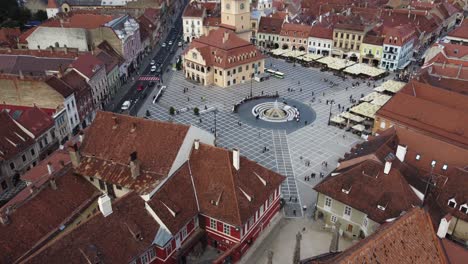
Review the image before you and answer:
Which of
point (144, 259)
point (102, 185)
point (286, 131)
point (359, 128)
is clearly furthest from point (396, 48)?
point (144, 259)

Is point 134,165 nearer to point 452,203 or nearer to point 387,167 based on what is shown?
point 387,167

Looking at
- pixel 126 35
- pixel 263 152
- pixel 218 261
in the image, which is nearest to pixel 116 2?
pixel 126 35

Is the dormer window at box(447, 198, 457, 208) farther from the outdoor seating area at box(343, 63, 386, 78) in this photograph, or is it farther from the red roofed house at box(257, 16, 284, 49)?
the red roofed house at box(257, 16, 284, 49)

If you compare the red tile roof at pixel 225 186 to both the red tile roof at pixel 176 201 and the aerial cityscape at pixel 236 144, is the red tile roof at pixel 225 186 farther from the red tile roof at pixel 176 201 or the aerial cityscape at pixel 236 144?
the red tile roof at pixel 176 201

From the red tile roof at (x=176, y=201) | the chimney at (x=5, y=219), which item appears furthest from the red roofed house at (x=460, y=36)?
the chimney at (x=5, y=219)

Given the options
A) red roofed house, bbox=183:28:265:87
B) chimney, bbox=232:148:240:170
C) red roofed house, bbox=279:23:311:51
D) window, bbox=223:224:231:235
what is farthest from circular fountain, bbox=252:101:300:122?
red roofed house, bbox=279:23:311:51
